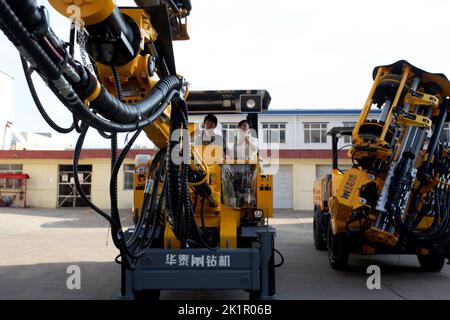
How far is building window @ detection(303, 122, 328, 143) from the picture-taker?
93.3 feet

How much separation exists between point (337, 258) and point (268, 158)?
2434 mm

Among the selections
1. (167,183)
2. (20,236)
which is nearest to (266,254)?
(167,183)

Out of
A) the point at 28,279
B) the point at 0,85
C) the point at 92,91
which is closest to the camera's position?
the point at 92,91

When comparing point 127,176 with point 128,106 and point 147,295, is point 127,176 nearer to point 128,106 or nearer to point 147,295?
point 147,295

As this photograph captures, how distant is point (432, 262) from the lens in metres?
7.75

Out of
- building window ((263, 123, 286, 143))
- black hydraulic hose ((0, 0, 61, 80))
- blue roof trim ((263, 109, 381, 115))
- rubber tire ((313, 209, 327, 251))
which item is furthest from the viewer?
building window ((263, 123, 286, 143))

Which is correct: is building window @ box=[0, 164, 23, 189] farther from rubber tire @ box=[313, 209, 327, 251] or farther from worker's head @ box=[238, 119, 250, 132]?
worker's head @ box=[238, 119, 250, 132]

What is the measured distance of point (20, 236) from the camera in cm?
1357

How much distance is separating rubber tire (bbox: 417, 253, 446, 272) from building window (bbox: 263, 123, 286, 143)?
814 inches

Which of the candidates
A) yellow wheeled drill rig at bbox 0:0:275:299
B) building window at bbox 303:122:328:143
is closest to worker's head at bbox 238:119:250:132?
yellow wheeled drill rig at bbox 0:0:275:299

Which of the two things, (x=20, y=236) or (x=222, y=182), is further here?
(x=20, y=236)

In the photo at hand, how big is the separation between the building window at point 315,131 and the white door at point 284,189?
4252 millimetres

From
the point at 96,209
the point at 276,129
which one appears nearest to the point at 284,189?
the point at 276,129
